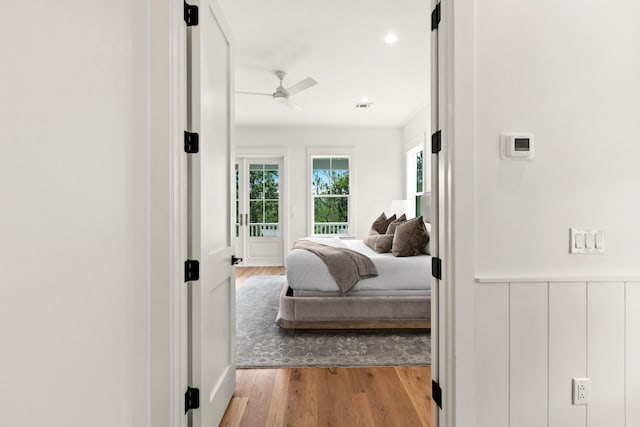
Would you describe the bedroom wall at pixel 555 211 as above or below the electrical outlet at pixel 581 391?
above

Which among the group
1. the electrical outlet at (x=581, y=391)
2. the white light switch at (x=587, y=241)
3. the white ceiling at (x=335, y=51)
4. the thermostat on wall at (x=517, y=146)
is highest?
the white ceiling at (x=335, y=51)

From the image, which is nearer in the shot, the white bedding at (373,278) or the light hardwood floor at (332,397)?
the light hardwood floor at (332,397)

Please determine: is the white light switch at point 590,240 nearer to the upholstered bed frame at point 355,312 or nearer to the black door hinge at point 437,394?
the black door hinge at point 437,394

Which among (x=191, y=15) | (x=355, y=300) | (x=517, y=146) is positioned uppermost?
(x=191, y=15)

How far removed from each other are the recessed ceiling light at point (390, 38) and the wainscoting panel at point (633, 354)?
2.58 meters

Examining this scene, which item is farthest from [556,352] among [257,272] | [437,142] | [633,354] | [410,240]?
[257,272]

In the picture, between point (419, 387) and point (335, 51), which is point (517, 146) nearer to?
point (419, 387)

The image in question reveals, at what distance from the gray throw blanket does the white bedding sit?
48 millimetres

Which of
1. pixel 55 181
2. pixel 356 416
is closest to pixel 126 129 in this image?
pixel 55 181

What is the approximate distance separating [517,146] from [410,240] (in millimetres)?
2186

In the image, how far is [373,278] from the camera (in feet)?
10.5

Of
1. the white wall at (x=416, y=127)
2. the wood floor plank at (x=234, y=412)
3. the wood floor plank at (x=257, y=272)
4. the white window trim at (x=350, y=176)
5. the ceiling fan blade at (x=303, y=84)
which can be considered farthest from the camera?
the white window trim at (x=350, y=176)

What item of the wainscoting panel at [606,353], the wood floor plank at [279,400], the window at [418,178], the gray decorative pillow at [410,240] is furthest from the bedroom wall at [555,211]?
the window at [418,178]

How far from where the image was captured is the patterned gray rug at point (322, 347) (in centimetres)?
257
